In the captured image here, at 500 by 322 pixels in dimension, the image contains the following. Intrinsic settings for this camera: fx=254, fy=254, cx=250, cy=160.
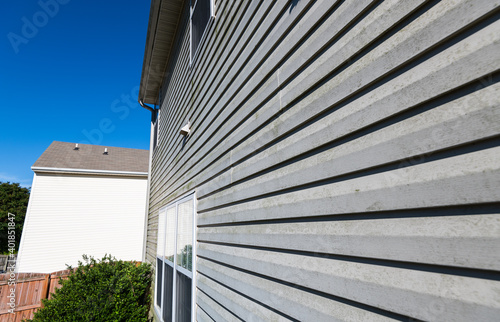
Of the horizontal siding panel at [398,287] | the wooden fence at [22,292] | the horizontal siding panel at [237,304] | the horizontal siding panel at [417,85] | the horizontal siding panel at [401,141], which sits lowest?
the wooden fence at [22,292]

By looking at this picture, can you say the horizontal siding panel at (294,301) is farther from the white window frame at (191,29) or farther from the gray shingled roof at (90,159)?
the gray shingled roof at (90,159)

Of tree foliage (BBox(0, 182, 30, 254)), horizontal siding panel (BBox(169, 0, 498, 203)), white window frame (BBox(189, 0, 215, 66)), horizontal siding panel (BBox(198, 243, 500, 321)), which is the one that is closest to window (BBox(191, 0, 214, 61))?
white window frame (BBox(189, 0, 215, 66))

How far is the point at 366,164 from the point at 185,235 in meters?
3.32

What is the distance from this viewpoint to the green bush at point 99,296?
525 cm

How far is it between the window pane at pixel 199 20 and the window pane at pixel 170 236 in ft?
9.92

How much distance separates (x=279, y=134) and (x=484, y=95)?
3.75 feet

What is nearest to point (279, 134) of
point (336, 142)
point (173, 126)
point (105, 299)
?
point (336, 142)

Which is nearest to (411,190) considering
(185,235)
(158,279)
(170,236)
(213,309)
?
(213,309)

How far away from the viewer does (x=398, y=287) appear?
0.95m

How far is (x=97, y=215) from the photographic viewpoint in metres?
15.1

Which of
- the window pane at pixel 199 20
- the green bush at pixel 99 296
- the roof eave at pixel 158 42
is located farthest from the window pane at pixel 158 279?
the roof eave at pixel 158 42

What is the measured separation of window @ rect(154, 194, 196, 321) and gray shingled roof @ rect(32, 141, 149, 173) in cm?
1244

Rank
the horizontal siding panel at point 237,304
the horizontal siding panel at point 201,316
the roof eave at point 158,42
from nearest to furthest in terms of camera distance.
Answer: the horizontal siding panel at point 237,304 < the horizontal siding panel at point 201,316 < the roof eave at point 158,42

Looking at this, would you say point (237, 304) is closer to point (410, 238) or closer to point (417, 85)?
point (410, 238)
